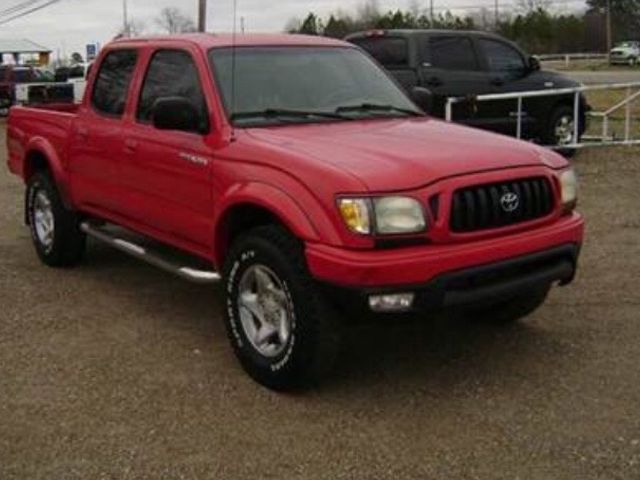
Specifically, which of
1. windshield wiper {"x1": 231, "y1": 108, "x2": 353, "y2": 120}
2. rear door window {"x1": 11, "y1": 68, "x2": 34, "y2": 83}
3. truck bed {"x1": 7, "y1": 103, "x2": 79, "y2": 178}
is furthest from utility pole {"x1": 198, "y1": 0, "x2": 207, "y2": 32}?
windshield wiper {"x1": 231, "y1": 108, "x2": 353, "y2": 120}

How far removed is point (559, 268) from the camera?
204 inches

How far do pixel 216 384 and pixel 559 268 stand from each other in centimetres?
192

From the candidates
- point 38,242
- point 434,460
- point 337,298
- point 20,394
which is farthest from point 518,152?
point 38,242

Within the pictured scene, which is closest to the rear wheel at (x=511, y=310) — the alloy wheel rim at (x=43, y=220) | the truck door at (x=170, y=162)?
the truck door at (x=170, y=162)

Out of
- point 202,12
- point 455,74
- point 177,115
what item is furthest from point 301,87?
point 202,12

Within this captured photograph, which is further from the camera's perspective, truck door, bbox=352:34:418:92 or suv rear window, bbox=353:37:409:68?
suv rear window, bbox=353:37:409:68

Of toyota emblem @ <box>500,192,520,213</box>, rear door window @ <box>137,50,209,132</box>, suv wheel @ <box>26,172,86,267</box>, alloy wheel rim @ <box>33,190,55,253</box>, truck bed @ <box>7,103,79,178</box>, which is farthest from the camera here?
alloy wheel rim @ <box>33,190,55,253</box>

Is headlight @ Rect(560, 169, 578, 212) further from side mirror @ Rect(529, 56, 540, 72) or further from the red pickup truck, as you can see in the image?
side mirror @ Rect(529, 56, 540, 72)

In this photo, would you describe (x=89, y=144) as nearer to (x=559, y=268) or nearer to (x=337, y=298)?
(x=337, y=298)

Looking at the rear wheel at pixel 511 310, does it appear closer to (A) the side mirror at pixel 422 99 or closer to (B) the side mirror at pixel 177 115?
(A) the side mirror at pixel 422 99

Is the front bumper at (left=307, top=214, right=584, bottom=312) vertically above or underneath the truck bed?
underneath

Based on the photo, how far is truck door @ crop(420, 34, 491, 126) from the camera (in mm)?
13359

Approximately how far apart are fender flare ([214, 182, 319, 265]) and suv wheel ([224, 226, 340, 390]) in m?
0.13

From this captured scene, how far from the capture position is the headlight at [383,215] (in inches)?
180
